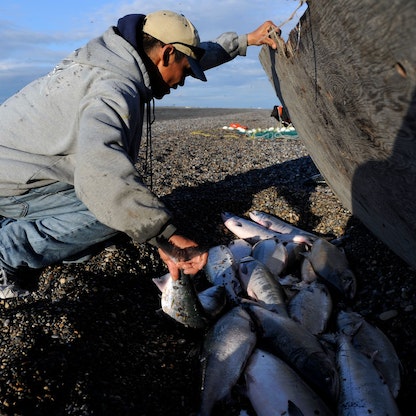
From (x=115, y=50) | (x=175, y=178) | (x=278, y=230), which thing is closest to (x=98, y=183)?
(x=115, y=50)

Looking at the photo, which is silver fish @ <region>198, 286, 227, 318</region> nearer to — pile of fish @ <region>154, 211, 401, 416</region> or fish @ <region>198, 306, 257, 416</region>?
pile of fish @ <region>154, 211, 401, 416</region>

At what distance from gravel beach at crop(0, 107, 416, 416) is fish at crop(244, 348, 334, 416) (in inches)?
8.0

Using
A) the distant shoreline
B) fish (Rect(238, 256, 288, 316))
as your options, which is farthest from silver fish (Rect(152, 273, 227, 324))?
the distant shoreline

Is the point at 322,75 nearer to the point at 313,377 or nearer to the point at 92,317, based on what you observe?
the point at 313,377

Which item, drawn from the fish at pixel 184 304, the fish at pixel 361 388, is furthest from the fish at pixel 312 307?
the fish at pixel 184 304

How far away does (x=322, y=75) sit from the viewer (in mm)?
2764

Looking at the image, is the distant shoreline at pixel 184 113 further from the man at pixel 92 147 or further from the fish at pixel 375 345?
the fish at pixel 375 345

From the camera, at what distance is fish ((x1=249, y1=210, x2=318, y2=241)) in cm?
546

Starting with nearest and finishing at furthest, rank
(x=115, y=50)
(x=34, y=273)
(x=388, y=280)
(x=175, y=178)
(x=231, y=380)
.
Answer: (x=231, y=380) → (x=115, y=50) → (x=388, y=280) → (x=34, y=273) → (x=175, y=178)

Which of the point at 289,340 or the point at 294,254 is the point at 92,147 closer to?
the point at 289,340

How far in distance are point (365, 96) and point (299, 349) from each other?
1756 millimetres

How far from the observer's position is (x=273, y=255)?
15.5ft

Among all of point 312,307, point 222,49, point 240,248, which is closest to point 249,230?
point 240,248

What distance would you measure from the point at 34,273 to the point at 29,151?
1.26 metres
